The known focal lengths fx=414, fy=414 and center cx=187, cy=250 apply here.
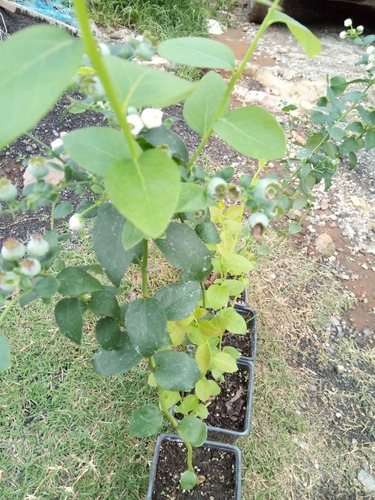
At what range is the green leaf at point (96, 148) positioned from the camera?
16.5 inches

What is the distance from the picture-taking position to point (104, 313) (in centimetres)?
69

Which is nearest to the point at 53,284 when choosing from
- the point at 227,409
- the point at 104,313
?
the point at 104,313

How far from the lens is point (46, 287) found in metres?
0.55

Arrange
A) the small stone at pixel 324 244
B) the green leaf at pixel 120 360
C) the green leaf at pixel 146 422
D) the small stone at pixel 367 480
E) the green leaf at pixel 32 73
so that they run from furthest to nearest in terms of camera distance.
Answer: the small stone at pixel 324 244 → the small stone at pixel 367 480 → the green leaf at pixel 146 422 → the green leaf at pixel 120 360 → the green leaf at pixel 32 73

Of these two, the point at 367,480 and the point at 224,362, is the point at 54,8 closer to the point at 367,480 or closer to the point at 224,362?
the point at 224,362

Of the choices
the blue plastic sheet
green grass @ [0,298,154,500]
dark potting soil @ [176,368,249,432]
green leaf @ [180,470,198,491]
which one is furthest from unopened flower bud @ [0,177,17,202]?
the blue plastic sheet

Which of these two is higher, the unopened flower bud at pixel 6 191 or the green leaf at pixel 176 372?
the unopened flower bud at pixel 6 191

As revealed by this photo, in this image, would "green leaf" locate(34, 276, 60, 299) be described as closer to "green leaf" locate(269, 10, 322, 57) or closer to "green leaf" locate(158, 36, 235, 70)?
"green leaf" locate(158, 36, 235, 70)

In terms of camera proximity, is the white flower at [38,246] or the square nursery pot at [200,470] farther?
the square nursery pot at [200,470]

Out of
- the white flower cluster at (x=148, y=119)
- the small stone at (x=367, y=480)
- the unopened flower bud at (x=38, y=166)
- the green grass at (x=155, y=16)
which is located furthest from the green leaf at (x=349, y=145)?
the green grass at (x=155, y=16)

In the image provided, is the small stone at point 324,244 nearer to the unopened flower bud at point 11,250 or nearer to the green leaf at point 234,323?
the green leaf at point 234,323

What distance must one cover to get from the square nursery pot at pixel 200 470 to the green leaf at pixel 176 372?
0.40 meters

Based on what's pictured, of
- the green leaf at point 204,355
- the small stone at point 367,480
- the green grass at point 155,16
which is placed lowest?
the small stone at point 367,480

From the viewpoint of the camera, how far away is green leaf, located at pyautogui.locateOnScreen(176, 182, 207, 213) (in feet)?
1.47
